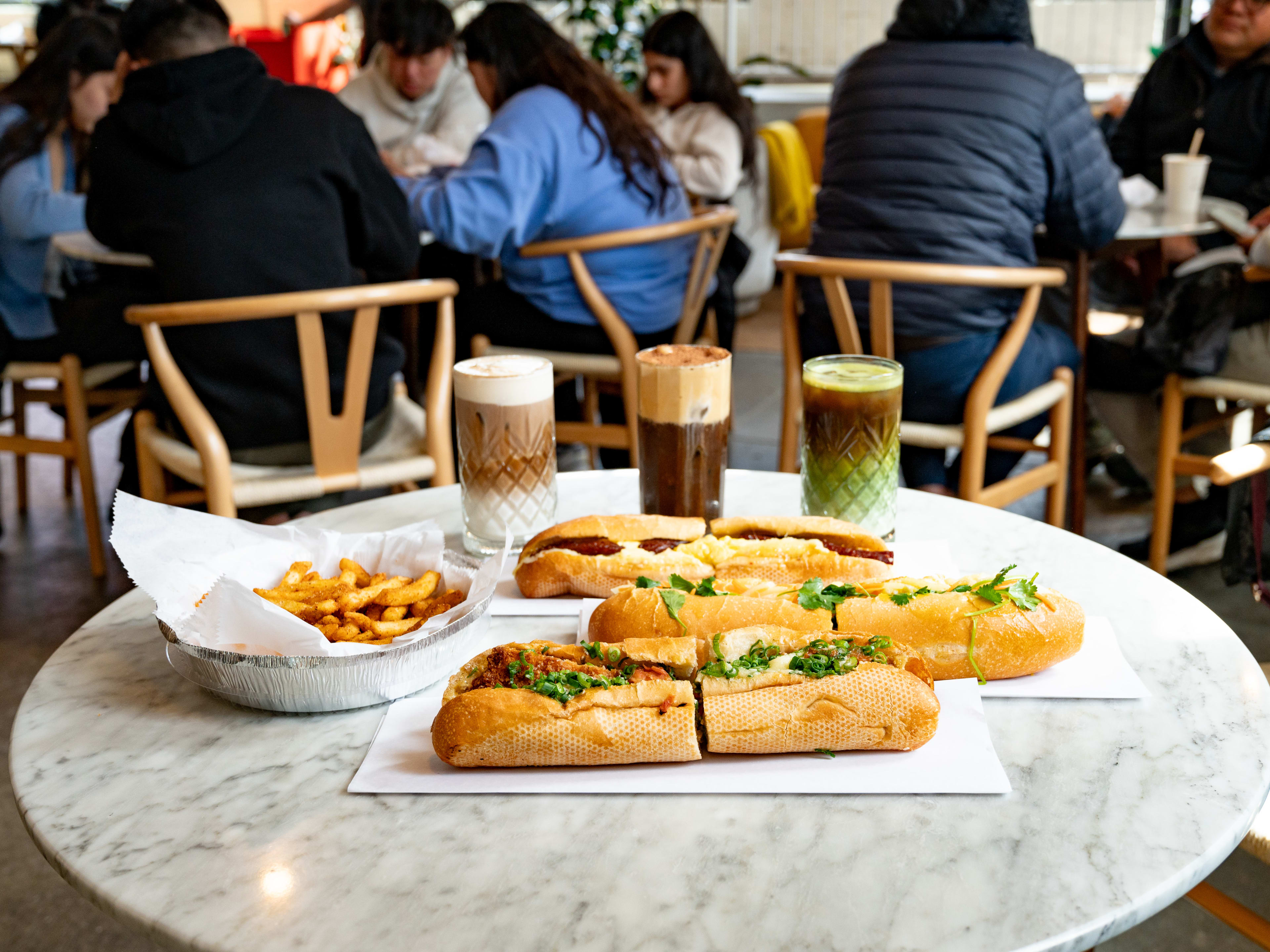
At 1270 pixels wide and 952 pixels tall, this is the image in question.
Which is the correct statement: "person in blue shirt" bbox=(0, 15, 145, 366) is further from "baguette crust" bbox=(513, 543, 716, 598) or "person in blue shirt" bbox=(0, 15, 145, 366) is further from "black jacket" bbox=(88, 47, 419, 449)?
"baguette crust" bbox=(513, 543, 716, 598)

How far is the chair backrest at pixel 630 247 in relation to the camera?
8.88ft

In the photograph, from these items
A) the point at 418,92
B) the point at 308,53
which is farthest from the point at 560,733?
the point at 308,53

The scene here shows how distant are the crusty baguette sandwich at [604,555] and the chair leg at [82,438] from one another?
230cm

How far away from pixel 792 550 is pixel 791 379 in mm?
1550

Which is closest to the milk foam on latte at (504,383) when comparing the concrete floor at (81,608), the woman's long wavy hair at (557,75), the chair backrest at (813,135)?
the concrete floor at (81,608)

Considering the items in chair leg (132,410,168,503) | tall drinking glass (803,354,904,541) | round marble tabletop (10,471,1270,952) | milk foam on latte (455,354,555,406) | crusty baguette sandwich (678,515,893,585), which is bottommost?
chair leg (132,410,168,503)

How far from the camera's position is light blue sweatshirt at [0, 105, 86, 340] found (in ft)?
10.1

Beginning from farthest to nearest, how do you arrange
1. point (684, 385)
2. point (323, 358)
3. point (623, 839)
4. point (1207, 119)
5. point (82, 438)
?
point (1207, 119), point (82, 438), point (323, 358), point (684, 385), point (623, 839)

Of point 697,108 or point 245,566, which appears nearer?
point 245,566

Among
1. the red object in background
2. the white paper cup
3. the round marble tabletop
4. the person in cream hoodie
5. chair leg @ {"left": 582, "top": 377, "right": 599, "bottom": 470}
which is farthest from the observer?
the red object in background

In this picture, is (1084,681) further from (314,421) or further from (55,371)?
(55,371)

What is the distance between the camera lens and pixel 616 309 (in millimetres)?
2945

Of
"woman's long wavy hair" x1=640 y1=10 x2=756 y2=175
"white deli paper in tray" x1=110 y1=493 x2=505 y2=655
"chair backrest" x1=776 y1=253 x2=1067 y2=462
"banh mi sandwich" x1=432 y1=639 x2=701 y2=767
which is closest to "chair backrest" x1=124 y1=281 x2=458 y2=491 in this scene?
"chair backrest" x1=776 y1=253 x2=1067 y2=462

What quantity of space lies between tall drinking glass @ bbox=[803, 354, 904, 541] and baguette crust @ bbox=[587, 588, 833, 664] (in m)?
0.31
